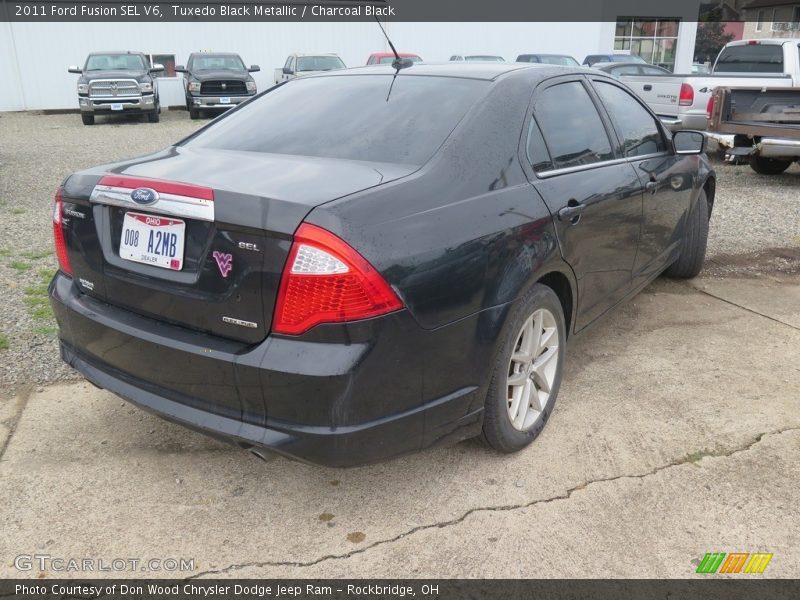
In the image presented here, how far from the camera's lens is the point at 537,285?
9.41 ft

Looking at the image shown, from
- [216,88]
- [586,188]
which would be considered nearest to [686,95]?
[586,188]

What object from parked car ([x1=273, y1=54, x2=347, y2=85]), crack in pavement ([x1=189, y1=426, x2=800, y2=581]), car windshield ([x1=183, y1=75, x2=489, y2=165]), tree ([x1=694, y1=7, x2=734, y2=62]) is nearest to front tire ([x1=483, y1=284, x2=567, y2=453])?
crack in pavement ([x1=189, y1=426, x2=800, y2=581])

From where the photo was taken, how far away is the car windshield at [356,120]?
275 cm

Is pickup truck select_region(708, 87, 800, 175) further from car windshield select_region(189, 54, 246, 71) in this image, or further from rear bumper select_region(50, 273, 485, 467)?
car windshield select_region(189, 54, 246, 71)

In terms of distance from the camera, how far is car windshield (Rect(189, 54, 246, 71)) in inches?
747

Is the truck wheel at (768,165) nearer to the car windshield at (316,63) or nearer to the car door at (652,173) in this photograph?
the car door at (652,173)

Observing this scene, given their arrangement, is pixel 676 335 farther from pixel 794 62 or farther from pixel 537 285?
pixel 794 62

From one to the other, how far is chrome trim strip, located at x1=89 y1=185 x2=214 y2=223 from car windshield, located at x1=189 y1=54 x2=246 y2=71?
17.9 m

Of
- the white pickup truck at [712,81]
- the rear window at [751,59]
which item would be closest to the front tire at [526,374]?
the white pickup truck at [712,81]

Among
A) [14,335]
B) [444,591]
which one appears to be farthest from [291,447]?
[14,335]

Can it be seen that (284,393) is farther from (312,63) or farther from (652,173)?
(312,63)

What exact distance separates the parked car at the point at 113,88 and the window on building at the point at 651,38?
22.2 m

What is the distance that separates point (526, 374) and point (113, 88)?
680 inches

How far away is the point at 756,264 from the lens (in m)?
5.87
